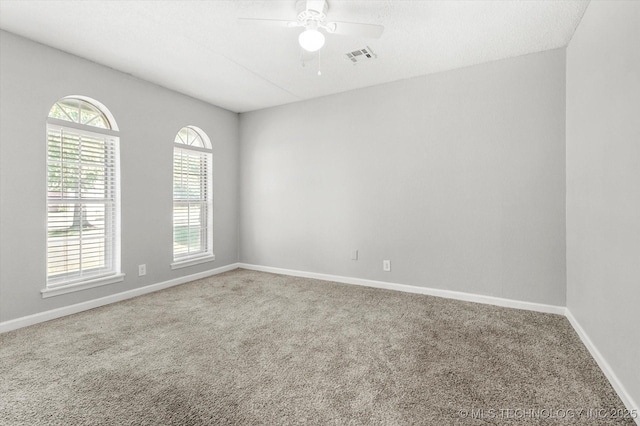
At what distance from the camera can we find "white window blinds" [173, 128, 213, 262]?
4125mm

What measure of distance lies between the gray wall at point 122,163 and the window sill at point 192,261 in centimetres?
8

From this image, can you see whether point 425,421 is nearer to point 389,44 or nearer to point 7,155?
point 389,44

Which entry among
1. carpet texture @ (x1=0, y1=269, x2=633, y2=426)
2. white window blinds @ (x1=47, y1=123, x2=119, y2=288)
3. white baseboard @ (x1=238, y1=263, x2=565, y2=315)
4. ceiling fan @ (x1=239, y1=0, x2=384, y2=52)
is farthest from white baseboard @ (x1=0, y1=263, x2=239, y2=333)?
ceiling fan @ (x1=239, y1=0, x2=384, y2=52)

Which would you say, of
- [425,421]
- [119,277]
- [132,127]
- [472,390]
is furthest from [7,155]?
[472,390]

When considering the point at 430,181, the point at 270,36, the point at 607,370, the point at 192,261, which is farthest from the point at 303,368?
the point at 192,261

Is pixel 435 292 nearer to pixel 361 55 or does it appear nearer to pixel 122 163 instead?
pixel 361 55

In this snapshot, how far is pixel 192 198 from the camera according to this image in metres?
4.35

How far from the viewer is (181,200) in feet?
13.7

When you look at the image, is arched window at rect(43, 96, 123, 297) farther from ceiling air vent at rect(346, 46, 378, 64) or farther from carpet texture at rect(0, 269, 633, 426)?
ceiling air vent at rect(346, 46, 378, 64)

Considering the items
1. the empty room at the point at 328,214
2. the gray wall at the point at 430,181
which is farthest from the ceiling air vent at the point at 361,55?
the gray wall at the point at 430,181

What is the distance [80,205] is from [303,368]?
2.88 metres

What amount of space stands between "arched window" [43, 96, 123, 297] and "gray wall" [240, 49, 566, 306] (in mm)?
2011

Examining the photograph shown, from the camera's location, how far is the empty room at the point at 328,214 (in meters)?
1.69

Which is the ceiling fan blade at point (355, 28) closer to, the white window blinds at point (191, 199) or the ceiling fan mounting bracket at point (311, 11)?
the ceiling fan mounting bracket at point (311, 11)
